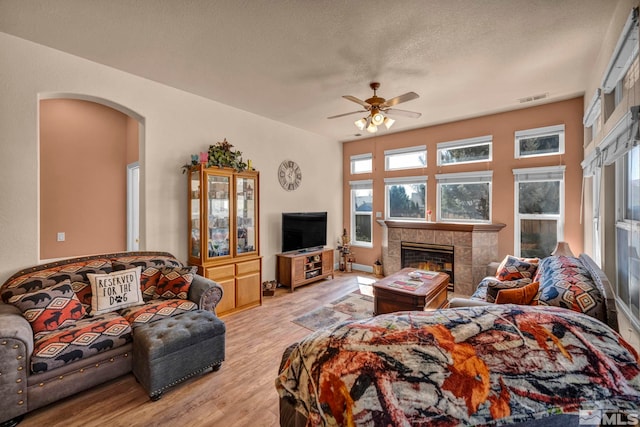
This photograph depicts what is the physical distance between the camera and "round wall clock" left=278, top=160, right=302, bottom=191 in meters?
5.09

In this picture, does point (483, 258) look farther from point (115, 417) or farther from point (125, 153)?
point (125, 153)


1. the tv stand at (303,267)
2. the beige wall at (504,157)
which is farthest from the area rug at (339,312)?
the beige wall at (504,157)

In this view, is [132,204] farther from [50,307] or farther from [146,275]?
[50,307]

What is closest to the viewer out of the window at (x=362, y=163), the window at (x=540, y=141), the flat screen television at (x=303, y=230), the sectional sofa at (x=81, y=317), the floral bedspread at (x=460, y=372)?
the floral bedspread at (x=460, y=372)

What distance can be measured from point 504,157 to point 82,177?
681 centimetres

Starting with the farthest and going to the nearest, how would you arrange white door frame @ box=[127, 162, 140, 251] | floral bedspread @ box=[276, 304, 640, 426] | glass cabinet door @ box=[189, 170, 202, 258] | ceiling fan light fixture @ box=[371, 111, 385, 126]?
white door frame @ box=[127, 162, 140, 251] → glass cabinet door @ box=[189, 170, 202, 258] → ceiling fan light fixture @ box=[371, 111, 385, 126] → floral bedspread @ box=[276, 304, 640, 426]

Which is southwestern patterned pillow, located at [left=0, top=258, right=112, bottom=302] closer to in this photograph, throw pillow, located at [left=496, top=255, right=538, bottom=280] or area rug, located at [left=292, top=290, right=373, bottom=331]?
area rug, located at [left=292, top=290, right=373, bottom=331]

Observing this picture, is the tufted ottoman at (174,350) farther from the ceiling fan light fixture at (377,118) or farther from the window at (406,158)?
the window at (406,158)

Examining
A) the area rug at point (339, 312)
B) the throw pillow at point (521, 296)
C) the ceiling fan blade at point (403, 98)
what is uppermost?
the ceiling fan blade at point (403, 98)

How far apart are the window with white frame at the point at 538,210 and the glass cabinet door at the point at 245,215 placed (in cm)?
414

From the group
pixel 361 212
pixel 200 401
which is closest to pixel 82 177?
pixel 200 401

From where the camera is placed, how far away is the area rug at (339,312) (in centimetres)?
Answer: 346

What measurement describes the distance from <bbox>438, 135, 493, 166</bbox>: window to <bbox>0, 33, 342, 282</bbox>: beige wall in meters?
2.43

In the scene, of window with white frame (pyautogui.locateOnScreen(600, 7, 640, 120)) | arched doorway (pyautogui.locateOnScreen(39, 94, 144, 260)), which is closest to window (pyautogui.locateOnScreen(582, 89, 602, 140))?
window with white frame (pyautogui.locateOnScreen(600, 7, 640, 120))
